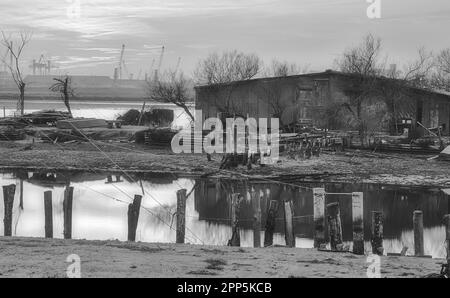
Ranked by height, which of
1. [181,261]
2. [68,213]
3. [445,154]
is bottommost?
[181,261]

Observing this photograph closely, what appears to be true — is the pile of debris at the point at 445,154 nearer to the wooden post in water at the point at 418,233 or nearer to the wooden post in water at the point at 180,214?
the wooden post in water at the point at 418,233

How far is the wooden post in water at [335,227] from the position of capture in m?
18.9

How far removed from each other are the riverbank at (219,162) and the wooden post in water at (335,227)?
18444 mm

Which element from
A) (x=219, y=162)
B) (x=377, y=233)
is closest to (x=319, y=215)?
(x=377, y=233)

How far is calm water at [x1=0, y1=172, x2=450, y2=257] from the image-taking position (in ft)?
81.3

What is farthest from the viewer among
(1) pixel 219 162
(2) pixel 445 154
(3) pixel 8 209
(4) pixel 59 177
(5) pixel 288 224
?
(2) pixel 445 154

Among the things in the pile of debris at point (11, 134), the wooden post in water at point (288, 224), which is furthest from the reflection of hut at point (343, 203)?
the pile of debris at point (11, 134)

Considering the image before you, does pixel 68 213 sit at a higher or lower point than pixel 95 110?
lower

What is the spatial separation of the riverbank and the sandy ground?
63.5 feet

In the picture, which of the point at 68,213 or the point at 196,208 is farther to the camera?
the point at 196,208

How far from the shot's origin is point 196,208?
3102cm

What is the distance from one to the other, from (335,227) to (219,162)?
2412 centimetres

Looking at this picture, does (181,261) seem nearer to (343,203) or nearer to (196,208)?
(196,208)

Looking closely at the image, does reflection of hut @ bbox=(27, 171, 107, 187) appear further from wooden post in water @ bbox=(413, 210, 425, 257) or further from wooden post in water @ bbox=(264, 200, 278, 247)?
wooden post in water @ bbox=(413, 210, 425, 257)
